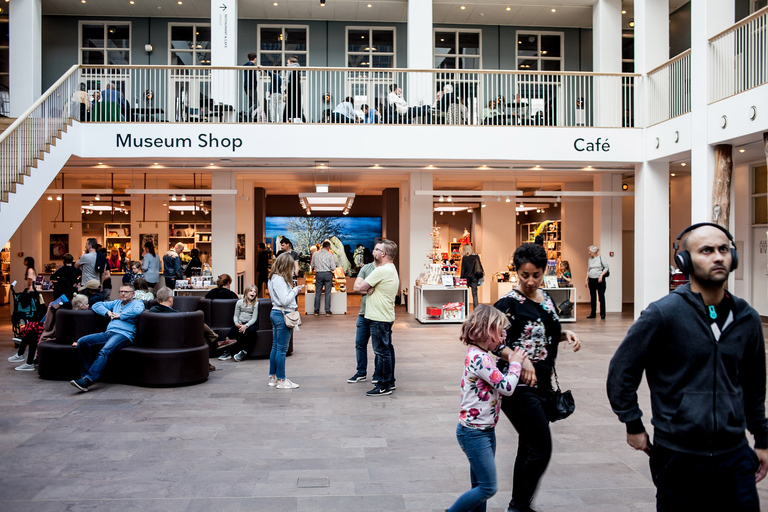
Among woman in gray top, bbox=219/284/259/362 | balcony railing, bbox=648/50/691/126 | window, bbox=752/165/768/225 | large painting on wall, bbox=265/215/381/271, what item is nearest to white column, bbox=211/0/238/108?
woman in gray top, bbox=219/284/259/362

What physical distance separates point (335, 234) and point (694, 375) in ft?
66.0

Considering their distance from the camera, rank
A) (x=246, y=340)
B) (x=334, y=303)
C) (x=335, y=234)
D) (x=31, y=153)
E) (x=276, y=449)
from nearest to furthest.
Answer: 1. (x=276, y=449)
2. (x=246, y=340)
3. (x=31, y=153)
4. (x=334, y=303)
5. (x=335, y=234)

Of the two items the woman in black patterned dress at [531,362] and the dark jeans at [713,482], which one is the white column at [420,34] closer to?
the woman in black patterned dress at [531,362]

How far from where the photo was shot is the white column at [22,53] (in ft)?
45.5

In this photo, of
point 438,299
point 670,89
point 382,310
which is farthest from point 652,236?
point 382,310

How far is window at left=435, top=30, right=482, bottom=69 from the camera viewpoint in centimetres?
1725

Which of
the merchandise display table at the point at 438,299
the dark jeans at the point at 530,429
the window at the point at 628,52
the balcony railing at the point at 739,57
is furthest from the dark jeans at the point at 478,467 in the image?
the window at the point at 628,52

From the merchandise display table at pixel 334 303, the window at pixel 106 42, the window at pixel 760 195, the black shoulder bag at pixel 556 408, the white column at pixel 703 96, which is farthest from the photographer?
the window at pixel 106 42

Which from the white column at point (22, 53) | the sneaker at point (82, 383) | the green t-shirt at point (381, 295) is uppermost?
the white column at point (22, 53)

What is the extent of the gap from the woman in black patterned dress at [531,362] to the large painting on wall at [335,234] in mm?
18424

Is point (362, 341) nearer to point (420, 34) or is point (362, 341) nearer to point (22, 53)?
point (420, 34)

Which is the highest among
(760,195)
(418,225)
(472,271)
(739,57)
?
(739,57)

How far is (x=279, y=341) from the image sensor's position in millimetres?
6723

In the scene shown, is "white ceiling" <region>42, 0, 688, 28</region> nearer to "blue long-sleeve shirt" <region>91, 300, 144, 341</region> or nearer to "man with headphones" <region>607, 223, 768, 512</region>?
"blue long-sleeve shirt" <region>91, 300, 144, 341</region>
